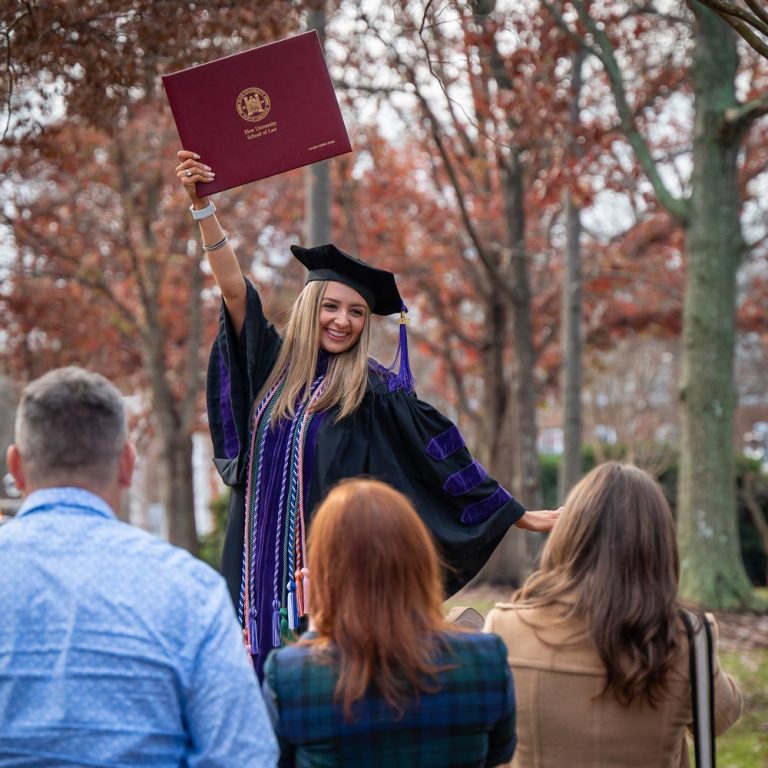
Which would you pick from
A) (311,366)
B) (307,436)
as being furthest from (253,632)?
(311,366)

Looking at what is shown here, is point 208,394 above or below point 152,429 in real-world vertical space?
above

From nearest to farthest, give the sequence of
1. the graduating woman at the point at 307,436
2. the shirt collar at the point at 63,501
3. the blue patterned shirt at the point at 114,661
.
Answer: the blue patterned shirt at the point at 114,661 → the shirt collar at the point at 63,501 → the graduating woman at the point at 307,436

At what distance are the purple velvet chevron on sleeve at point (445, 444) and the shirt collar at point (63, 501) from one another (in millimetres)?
1820

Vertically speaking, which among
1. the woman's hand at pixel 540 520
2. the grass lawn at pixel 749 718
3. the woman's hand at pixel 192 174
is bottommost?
the grass lawn at pixel 749 718

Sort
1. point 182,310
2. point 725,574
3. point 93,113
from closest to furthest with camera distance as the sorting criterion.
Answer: point 93,113, point 725,574, point 182,310

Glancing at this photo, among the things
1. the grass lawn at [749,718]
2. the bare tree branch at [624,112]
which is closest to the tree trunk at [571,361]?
the bare tree branch at [624,112]

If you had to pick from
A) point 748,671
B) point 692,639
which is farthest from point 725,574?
point 692,639

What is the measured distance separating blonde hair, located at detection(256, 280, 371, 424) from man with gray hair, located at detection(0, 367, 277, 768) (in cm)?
171

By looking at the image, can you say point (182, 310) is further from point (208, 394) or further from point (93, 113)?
point (208, 394)

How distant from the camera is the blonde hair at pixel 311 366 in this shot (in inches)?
146

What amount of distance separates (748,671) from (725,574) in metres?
2.18

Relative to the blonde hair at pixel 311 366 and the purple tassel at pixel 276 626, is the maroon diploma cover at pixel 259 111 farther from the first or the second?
the purple tassel at pixel 276 626

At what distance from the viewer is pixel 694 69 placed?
961 centimetres

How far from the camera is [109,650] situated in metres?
1.91
